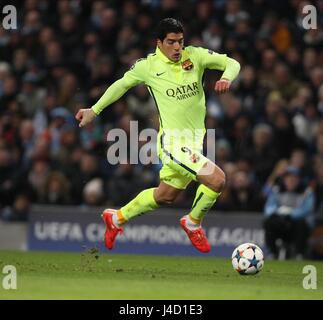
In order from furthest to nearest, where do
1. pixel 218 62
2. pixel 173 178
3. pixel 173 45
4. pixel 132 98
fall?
1. pixel 132 98
2. pixel 173 178
3. pixel 218 62
4. pixel 173 45

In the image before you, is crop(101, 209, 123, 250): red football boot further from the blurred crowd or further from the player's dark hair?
the blurred crowd

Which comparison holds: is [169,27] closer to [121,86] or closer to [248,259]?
[121,86]

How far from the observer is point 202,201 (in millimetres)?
11016

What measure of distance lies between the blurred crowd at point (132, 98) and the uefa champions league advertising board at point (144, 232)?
0.38 meters

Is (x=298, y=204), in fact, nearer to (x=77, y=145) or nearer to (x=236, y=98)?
(x=236, y=98)

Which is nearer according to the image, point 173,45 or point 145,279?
point 145,279

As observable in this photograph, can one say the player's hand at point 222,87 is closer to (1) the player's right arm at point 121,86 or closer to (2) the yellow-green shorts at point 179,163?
(2) the yellow-green shorts at point 179,163

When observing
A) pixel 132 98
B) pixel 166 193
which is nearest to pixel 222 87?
pixel 166 193

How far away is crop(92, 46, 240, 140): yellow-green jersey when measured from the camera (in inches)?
436

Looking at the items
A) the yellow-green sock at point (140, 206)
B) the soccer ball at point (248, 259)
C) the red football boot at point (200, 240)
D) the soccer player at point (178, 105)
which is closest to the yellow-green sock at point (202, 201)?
the soccer player at point (178, 105)

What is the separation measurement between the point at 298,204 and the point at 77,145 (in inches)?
145

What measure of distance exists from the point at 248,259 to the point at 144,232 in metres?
4.90

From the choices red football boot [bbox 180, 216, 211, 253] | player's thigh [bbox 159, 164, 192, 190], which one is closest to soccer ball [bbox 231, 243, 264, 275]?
red football boot [bbox 180, 216, 211, 253]

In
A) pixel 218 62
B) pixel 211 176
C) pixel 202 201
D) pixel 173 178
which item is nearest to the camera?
pixel 211 176
